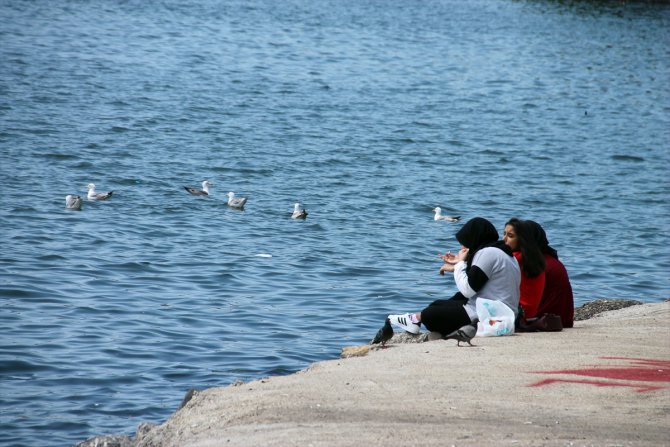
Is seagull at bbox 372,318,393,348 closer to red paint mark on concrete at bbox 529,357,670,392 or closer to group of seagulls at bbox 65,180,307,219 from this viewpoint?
red paint mark on concrete at bbox 529,357,670,392

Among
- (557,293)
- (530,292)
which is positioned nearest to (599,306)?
(557,293)

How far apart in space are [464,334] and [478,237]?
111 cm

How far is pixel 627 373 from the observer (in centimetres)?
991

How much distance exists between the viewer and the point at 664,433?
7957 mm

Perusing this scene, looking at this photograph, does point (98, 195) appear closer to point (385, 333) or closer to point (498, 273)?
point (385, 333)

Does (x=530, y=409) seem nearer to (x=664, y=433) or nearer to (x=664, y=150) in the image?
(x=664, y=433)

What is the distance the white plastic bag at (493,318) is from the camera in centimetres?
1131

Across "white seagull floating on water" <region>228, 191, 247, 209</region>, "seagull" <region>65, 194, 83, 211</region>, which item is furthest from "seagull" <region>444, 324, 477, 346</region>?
"white seagull floating on water" <region>228, 191, 247, 209</region>

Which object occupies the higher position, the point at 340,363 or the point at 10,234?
the point at 340,363

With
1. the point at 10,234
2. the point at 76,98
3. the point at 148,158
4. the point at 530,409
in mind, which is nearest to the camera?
the point at 530,409

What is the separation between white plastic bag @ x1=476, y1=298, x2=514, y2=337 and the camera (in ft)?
37.1

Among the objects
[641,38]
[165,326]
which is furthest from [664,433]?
[641,38]

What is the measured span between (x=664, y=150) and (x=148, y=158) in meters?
16.3

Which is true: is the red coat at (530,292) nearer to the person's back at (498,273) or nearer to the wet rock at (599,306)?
the person's back at (498,273)
